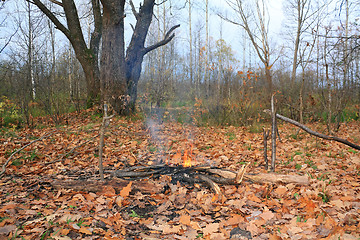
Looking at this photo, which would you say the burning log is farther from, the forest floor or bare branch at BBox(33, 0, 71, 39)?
bare branch at BBox(33, 0, 71, 39)

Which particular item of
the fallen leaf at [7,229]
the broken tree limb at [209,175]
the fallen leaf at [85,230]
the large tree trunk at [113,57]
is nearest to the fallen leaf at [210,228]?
the broken tree limb at [209,175]

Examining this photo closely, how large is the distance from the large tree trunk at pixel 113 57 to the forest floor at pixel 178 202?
12.2 ft

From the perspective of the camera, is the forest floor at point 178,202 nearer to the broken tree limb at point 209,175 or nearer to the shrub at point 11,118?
the broken tree limb at point 209,175

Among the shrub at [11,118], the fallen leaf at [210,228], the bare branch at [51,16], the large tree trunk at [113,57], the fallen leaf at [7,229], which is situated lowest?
the fallen leaf at [210,228]

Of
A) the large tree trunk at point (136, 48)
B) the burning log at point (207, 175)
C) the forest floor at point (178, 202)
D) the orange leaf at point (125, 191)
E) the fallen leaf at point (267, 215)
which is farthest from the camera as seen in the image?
the large tree trunk at point (136, 48)

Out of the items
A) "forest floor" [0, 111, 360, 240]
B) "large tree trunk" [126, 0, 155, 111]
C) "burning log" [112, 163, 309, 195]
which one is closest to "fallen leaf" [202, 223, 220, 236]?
"forest floor" [0, 111, 360, 240]

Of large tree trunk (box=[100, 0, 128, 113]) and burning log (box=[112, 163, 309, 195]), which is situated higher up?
large tree trunk (box=[100, 0, 128, 113])

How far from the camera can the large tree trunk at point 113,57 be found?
8.42 meters

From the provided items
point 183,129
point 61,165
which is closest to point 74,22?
point 183,129

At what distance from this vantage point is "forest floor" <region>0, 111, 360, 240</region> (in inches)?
94.0

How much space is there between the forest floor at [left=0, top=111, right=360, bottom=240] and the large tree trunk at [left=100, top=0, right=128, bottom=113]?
3723 mm

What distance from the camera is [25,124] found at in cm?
788

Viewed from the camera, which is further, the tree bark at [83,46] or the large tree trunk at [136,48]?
the tree bark at [83,46]

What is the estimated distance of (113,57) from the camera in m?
8.45
